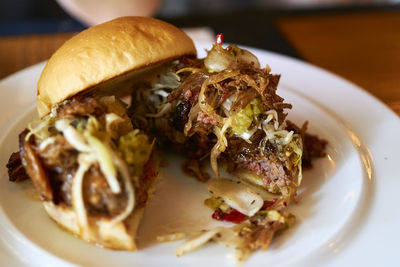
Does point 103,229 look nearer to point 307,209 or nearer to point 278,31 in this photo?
point 307,209

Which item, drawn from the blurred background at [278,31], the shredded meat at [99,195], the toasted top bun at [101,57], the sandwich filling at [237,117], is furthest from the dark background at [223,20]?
the shredded meat at [99,195]

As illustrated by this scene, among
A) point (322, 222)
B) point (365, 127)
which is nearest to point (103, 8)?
point (365, 127)

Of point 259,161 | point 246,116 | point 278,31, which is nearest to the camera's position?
point 246,116

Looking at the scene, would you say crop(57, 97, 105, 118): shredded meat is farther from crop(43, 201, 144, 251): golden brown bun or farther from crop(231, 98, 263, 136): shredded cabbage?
crop(231, 98, 263, 136): shredded cabbage

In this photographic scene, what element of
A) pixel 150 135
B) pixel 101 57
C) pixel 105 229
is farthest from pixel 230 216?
pixel 101 57

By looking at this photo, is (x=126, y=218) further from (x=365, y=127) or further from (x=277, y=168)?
(x=365, y=127)

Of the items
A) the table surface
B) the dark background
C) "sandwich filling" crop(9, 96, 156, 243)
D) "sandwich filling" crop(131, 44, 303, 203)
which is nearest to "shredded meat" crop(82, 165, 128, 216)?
"sandwich filling" crop(9, 96, 156, 243)
